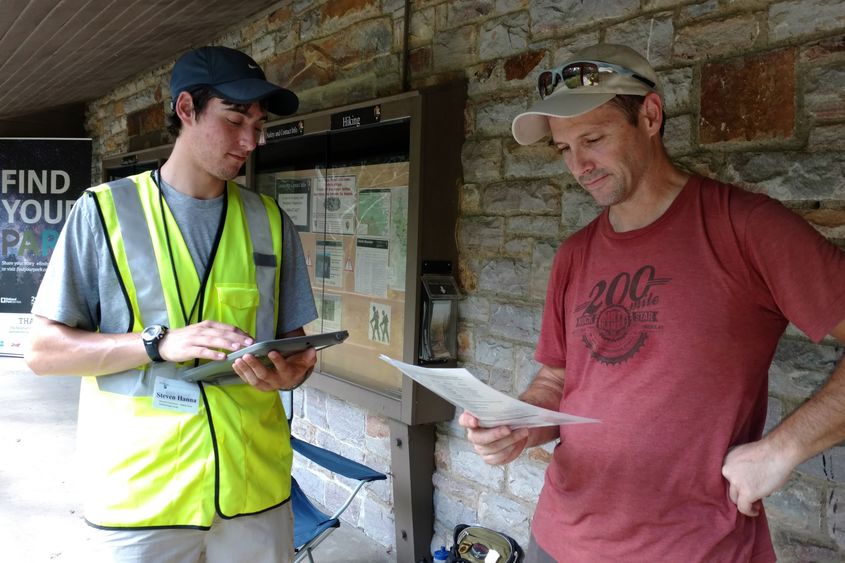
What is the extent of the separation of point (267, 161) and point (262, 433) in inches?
132

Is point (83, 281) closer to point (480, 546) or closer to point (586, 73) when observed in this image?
point (586, 73)

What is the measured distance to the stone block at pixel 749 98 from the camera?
2281 mm

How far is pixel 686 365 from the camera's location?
1.65 meters

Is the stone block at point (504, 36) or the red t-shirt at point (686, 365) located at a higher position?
the stone block at point (504, 36)

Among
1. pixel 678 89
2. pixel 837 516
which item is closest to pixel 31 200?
pixel 678 89

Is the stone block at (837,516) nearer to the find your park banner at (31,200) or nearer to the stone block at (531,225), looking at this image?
the stone block at (531,225)

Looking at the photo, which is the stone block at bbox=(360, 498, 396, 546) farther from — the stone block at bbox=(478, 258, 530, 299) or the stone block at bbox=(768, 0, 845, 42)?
the stone block at bbox=(768, 0, 845, 42)

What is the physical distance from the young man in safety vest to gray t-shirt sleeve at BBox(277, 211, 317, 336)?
4.5 inches

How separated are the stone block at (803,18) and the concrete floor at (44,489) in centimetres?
242

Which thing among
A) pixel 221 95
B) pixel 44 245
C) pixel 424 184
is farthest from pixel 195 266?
pixel 44 245

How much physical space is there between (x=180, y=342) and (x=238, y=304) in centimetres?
23

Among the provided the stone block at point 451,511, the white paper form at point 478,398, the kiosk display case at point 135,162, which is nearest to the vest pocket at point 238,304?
the white paper form at point 478,398

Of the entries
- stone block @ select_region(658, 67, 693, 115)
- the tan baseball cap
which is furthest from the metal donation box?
the tan baseball cap

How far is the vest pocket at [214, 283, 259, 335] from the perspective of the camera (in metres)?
1.96
